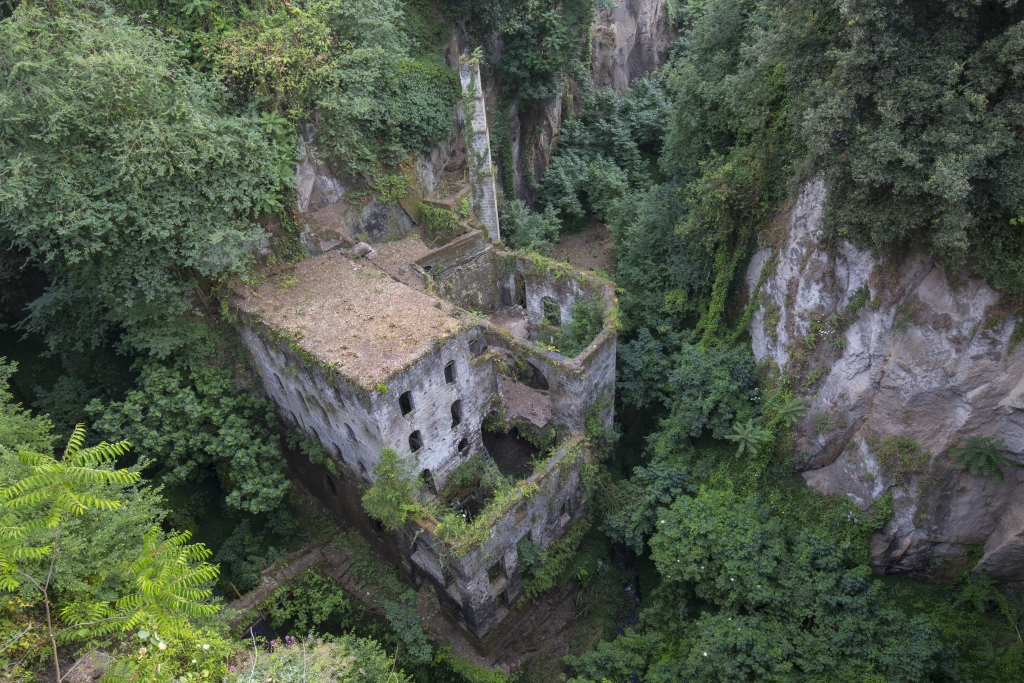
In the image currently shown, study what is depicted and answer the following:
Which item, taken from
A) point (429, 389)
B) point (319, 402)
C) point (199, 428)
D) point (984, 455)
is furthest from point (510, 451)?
point (984, 455)

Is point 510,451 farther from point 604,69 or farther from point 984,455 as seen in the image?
point 604,69

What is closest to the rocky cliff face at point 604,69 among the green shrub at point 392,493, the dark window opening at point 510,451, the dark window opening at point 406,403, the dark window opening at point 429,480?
the dark window opening at point 510,451

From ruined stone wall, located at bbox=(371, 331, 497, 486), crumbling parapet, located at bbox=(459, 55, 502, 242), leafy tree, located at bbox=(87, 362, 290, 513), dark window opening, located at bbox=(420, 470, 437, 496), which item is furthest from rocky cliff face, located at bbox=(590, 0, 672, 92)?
leafy tree, located at bbox=(87, 362, 290, 513)

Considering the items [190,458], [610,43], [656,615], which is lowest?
[656,615]

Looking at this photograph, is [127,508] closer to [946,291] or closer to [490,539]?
[490,539]

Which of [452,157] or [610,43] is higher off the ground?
[610,43]

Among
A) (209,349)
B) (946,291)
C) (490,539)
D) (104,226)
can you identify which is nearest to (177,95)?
(104,226)

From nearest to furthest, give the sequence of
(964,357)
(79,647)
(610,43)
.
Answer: (79,647) → (964,357) → (610,43)
